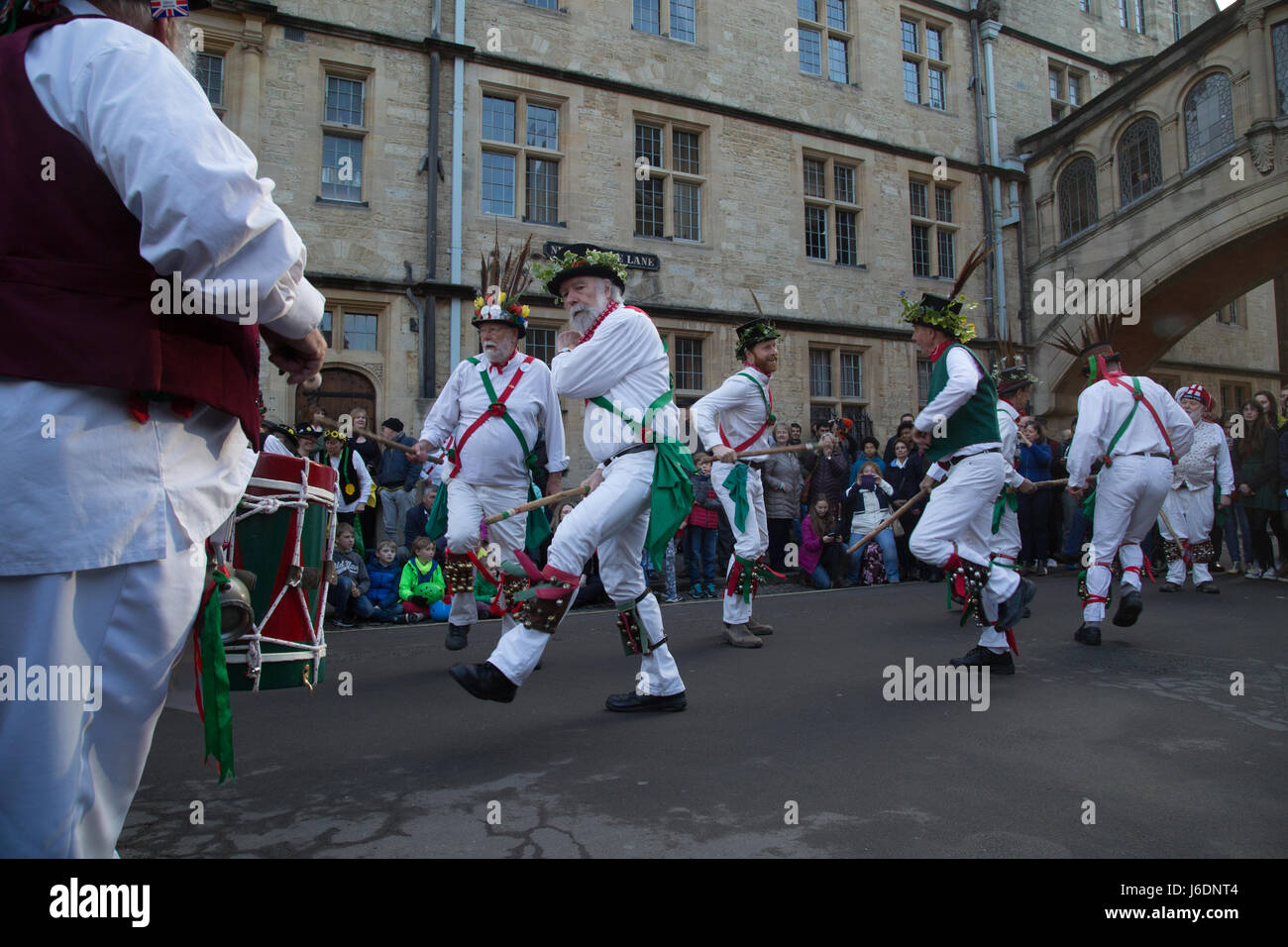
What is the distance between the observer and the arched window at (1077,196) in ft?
62.2

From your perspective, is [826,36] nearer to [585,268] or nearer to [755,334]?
[755,334]

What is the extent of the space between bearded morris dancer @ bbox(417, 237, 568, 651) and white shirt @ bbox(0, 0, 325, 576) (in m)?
4.35

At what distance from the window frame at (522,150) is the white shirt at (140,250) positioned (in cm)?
1301

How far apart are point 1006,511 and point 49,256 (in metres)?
7.63

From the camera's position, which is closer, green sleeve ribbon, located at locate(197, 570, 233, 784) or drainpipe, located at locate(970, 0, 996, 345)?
green sleeve ribbon, located at locate(197, 570, 233, 784)

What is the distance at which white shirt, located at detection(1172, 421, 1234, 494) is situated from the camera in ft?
34.7

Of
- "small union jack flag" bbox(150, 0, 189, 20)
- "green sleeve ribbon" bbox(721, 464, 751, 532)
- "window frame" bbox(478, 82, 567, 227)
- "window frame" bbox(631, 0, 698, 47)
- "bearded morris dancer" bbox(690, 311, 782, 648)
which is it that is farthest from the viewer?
"window frame" bbox(631, 0, 698, 47)

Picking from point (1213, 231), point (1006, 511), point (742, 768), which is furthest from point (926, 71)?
point (742, 768)

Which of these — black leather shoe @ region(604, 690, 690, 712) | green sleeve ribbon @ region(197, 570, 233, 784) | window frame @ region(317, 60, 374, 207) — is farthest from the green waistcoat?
window frame @ region(317, 60, 374, 207)

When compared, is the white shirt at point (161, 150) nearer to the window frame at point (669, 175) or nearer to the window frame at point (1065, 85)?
the window frame at point (669, 175)

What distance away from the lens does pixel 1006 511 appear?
7.73 metres

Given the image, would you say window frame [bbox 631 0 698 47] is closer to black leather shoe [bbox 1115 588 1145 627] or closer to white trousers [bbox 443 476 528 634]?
white trousers [bbox 443 476 528 634]


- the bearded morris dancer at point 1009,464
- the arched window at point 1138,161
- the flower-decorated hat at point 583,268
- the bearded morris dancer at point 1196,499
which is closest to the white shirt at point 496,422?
the flower-decorated hat at point 583,268
